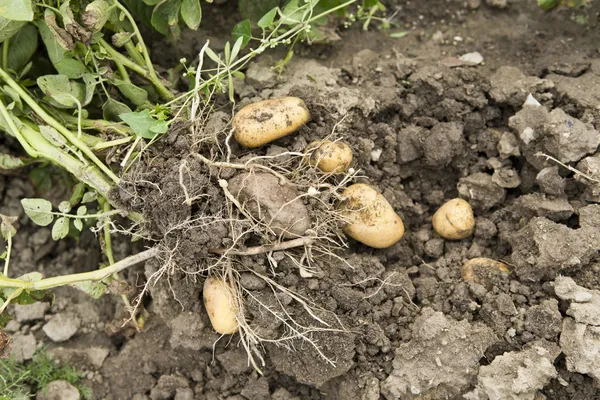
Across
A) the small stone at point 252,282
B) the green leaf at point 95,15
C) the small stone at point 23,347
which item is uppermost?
the green leaf at point 95,15

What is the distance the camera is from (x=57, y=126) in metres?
1.80

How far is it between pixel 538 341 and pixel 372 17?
4.45ft

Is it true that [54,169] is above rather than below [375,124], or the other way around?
below

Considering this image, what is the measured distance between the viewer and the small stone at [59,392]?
1940 millimetres

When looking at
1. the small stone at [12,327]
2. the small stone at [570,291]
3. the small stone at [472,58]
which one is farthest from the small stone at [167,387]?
the small stone at [472,58]

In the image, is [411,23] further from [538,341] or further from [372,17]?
[538,341]

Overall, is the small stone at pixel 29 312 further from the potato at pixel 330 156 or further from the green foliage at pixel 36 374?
the potato at pixel 330 156

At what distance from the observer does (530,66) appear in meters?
2.13

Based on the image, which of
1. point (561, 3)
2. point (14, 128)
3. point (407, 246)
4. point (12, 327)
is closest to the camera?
point (14, 128)

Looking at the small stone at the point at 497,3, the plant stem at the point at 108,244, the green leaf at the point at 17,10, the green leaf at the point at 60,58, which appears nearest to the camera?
the green leaf at the point at 17,10

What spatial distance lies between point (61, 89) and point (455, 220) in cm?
141

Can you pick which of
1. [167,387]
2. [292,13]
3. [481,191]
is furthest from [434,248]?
[167,387]

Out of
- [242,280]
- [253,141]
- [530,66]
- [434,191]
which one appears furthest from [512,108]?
[242,280]

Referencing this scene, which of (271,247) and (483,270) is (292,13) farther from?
(483,270)
